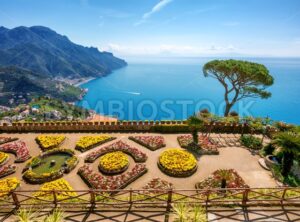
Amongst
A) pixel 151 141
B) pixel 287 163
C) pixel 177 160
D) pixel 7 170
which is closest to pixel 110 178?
pixel 177 160

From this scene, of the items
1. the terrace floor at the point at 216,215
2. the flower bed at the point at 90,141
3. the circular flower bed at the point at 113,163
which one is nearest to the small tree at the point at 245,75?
the flower bed at the point at 90,141

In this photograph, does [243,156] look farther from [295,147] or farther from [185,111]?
[185,111]

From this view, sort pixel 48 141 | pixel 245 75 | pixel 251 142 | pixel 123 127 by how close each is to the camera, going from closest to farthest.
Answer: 1. pixel 251 142
2. pixel 48 141
3. pixel 123 127
4. pixel 245 75

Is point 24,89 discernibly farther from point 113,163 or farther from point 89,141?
point 113,163

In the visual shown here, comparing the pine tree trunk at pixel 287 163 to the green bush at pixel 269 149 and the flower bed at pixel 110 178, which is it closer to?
the green bush at pixel 269 149

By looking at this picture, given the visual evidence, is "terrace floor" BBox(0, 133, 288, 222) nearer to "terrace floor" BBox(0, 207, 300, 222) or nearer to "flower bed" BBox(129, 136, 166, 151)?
"terrace floor" BBox(0, 207, 300, 222)

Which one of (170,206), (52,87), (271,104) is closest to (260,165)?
(170,206)
